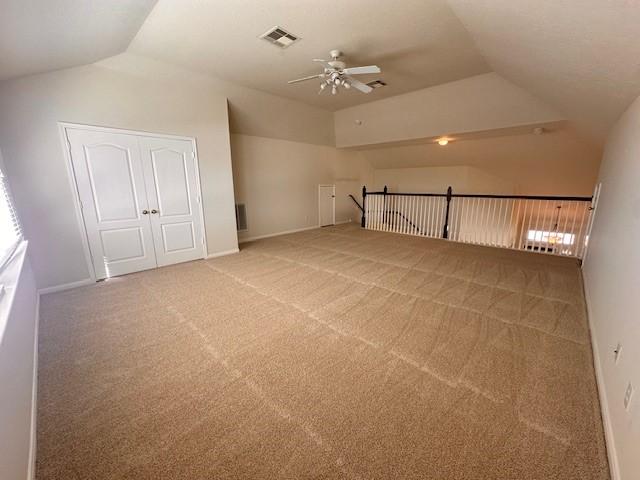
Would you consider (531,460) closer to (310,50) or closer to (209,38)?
(310,50)

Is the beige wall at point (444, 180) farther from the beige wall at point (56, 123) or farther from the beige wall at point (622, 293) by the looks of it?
the beige wall at point (56, 123)

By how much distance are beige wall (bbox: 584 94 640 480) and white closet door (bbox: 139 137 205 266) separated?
5.10 m

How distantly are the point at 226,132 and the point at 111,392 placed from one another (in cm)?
420

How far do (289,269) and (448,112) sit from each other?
437 cm

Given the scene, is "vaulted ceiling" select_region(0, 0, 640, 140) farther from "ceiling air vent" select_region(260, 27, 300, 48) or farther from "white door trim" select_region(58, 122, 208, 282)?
"white door trim" select_region(58, 122, 208, 282)

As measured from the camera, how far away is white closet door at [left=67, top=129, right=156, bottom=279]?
3.50 metres

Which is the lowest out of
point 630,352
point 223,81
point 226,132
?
point 630,352

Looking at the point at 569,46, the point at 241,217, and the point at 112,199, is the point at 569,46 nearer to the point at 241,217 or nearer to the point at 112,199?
the point at 112,199

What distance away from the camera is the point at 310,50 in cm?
351

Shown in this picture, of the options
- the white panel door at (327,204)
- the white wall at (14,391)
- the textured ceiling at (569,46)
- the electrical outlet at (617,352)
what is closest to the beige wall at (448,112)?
the textured ceiling at (569,46)

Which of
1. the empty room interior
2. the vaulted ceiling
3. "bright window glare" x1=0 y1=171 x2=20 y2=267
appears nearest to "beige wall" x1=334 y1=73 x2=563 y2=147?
the empty room interior

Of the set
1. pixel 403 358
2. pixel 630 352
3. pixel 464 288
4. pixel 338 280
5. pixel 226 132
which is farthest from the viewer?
pixel 226 132

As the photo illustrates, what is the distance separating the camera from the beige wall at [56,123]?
3.05 m

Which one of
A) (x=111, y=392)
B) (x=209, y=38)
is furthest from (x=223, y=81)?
(x=111, y=392)
